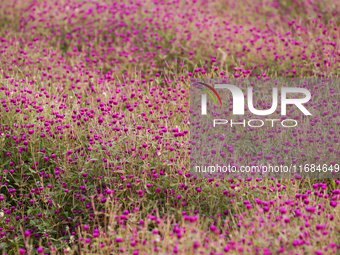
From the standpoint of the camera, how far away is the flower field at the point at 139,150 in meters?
2.72

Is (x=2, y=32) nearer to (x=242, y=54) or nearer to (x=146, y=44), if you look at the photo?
(x=146, y=44)

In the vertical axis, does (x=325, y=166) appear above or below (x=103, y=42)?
below

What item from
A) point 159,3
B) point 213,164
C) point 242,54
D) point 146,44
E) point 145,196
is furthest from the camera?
point 159,3

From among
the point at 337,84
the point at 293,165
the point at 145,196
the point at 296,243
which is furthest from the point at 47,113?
the point at 337,84

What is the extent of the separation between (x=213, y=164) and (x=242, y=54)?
3807mm

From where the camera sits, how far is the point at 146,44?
7.50m

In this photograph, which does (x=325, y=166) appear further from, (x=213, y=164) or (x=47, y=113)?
(x=47, y=113)

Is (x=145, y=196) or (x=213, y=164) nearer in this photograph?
(x=145, y=196)

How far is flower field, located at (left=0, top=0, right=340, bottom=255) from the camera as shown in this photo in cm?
272

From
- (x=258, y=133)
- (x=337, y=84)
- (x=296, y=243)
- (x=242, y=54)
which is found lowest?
(x=296, y=243)

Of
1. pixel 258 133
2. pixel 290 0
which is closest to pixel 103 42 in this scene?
pixel 258 133

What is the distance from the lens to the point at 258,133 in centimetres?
415

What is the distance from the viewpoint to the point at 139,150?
365 centimetres

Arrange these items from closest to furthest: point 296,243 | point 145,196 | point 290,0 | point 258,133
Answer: point 296,243, point 145,196, point 258,133, point 290,0
